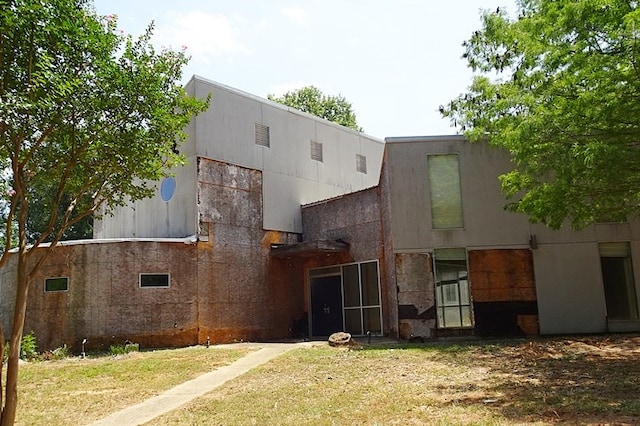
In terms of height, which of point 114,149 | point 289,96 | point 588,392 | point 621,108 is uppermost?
point 289,96

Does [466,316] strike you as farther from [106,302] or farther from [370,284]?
[106,302]

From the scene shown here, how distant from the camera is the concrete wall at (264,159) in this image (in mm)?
18625

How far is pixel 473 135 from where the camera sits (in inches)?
647

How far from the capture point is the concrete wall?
1862 centimetres

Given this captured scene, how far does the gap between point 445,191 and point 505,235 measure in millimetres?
2138

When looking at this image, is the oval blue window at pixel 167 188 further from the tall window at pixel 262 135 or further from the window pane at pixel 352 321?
the window pane at pixel 352 321

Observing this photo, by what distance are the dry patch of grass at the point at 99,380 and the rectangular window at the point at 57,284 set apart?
2536 millimetres

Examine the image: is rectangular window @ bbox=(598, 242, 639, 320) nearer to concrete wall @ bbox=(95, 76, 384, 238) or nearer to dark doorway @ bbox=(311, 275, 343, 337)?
dark doorway @ bbox=(311, 275, 343, 337)

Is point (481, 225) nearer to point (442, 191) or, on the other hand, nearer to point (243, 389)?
point (442, 191)

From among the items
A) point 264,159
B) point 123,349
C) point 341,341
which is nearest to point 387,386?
point 341,341

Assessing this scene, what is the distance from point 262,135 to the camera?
67.0 ft

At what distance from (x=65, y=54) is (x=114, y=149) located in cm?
144

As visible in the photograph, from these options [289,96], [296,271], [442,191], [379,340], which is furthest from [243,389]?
[289,96]

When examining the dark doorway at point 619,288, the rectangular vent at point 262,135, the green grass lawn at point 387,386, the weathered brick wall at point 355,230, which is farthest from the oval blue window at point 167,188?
the dark doorway at point 619,288
